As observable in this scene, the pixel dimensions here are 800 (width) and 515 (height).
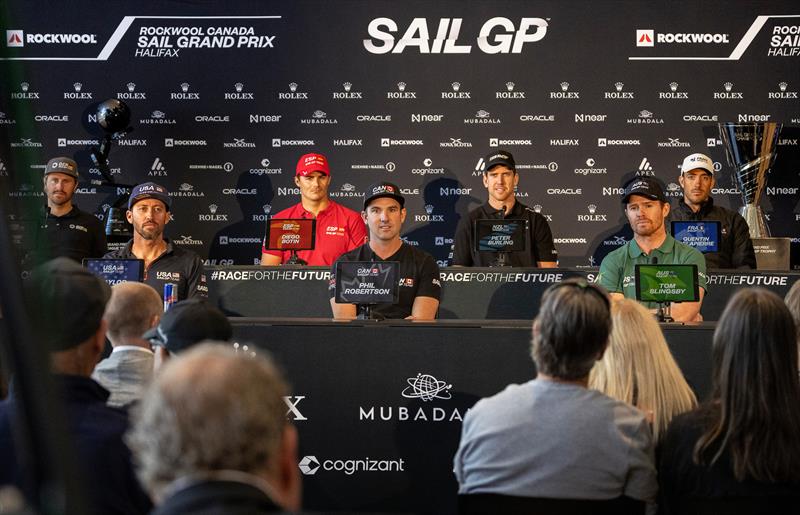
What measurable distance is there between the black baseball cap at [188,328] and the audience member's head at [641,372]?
3.55ft

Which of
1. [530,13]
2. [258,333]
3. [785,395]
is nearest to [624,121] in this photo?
[530,13]

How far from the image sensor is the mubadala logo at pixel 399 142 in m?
8.16

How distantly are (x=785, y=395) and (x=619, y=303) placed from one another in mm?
580

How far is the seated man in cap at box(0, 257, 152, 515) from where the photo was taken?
1.82 meters

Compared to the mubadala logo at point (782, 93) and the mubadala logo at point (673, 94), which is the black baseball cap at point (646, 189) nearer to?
the mubadala logo at point (673, 94)

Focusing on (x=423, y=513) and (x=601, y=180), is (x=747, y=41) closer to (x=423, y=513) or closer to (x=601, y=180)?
(x=601, y=180)

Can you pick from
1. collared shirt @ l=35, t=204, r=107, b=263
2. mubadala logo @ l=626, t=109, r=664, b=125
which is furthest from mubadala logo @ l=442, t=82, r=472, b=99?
collared shirt @ l=35, t=204, r=107, b=263

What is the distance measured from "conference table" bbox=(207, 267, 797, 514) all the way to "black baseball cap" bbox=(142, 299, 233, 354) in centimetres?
99

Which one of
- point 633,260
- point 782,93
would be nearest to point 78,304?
point 633,260

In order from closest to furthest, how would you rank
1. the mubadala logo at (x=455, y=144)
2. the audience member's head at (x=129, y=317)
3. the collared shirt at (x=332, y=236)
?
the audience member's head at (x=129, y=317) → the collared shirt at (x=332, y=236) → the mubadala logo at (x=455, y=144)

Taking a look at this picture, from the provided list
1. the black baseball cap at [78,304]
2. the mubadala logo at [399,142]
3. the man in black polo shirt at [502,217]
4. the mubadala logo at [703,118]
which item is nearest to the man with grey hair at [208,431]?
the black baseball cap at [78,304]

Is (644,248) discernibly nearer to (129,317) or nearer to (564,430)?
(564,430)

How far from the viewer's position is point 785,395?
2277mm

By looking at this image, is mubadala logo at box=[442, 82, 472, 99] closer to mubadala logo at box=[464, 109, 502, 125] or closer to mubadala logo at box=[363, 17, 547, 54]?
mubadala logo at box=[464, 109, 502, 125]
